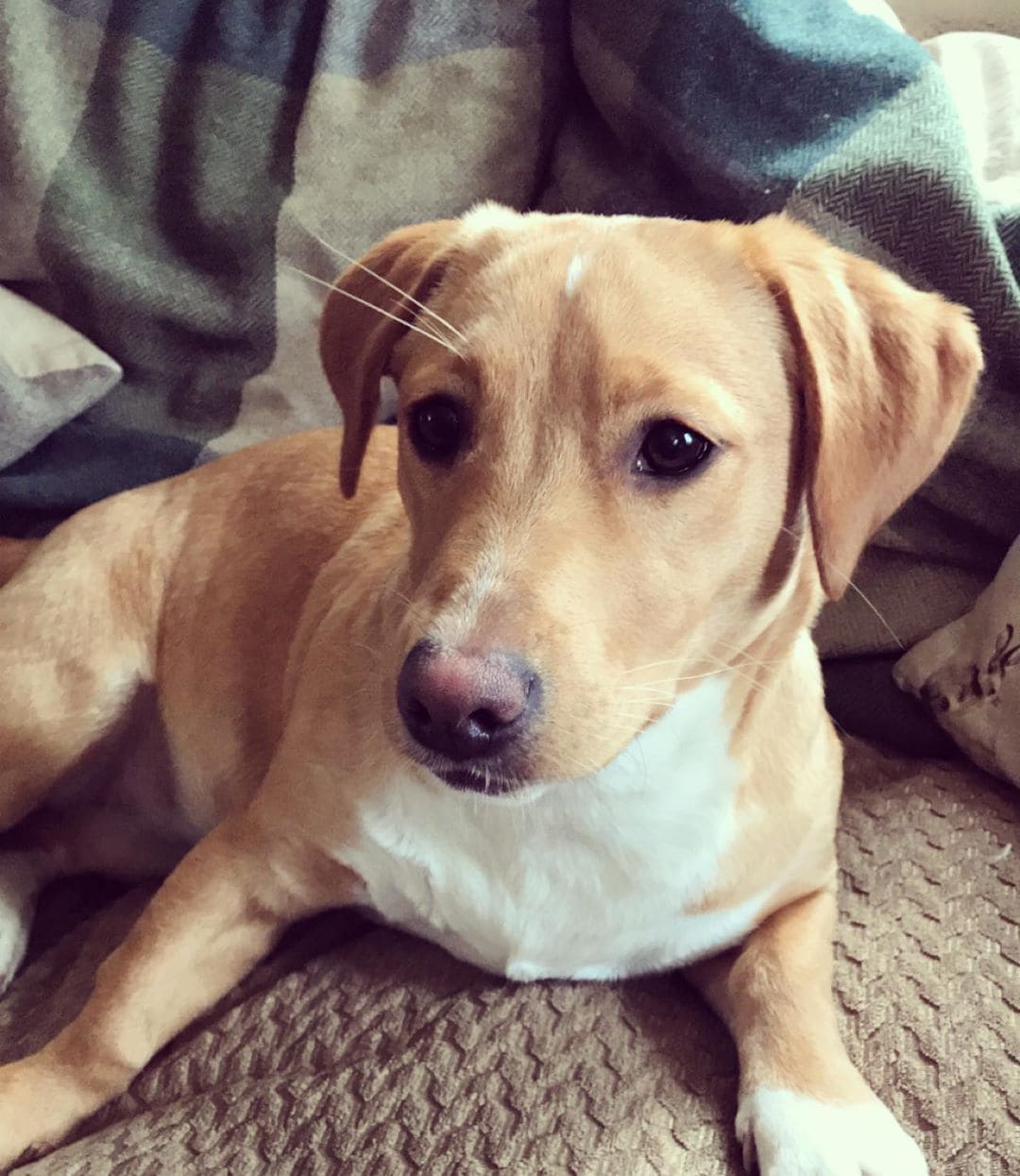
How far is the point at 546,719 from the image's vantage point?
0.92 meters

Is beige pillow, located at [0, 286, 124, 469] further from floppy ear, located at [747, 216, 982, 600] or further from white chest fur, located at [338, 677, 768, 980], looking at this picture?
floppy ear, located at [747, 216, 982, 600]

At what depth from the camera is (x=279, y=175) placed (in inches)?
67.5

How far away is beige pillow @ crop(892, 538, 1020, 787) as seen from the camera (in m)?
1.46

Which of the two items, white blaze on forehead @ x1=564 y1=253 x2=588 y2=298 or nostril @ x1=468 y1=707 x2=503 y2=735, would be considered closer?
nostril @ x1=468 y1=707 x2=503 y2=735

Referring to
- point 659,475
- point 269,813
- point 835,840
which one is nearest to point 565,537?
point 659,475

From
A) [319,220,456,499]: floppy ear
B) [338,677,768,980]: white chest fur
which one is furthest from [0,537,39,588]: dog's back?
[338,677,768,980]: white chest fur

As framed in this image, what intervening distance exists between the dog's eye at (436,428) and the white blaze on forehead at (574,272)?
0.50 feet

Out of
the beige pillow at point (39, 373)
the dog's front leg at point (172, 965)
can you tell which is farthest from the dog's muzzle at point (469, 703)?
the beige pillow at point (39, 373)

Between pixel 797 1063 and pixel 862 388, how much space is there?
2.23 feet

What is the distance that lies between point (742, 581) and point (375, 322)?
495 millimetres

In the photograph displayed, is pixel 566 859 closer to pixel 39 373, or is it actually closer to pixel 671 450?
pixel 671 450

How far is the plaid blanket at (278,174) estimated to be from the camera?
5.31 feet

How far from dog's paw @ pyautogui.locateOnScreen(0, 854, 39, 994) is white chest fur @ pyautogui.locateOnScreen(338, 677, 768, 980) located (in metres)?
0.56

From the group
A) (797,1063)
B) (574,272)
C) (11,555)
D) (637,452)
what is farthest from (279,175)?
(797,1063)
